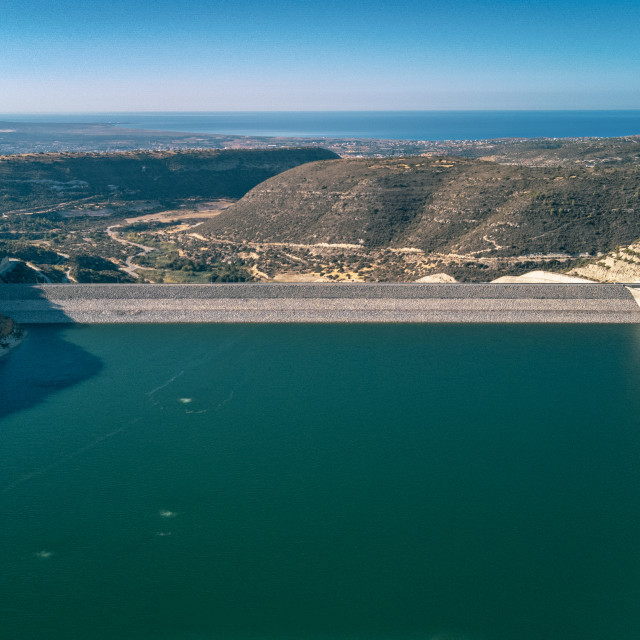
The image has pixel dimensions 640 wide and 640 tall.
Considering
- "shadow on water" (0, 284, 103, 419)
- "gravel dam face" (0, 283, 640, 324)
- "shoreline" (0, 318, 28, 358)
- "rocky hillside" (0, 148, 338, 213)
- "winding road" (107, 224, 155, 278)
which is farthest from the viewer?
"rocky hillside" (0, 148, 338, 213)

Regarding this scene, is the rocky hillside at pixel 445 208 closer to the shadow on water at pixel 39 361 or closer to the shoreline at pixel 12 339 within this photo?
the shadow on water at pixel 39 361

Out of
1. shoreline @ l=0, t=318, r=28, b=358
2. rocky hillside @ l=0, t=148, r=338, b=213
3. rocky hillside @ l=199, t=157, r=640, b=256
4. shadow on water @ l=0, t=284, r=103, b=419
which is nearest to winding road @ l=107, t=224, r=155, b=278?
rocky hillside @ l=199, t=157, r=640, b=256

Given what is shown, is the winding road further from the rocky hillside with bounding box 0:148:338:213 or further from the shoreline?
the rocky hillside with bounding box 0:148:338:213

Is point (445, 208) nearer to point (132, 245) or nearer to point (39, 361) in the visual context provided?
point (132, 245)

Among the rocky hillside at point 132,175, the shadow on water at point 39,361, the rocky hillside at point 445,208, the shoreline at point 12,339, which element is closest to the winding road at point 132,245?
the rocky hillside at point 445,208

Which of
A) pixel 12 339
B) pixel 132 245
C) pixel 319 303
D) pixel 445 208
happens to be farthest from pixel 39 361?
pixel 445 208

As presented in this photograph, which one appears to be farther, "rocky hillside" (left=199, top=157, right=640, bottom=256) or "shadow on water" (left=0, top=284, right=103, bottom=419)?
"rocky hillside" (left=199, top=157, right=640, bottom=256)
